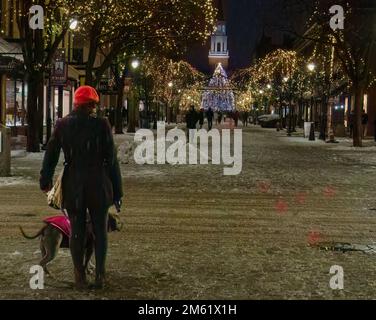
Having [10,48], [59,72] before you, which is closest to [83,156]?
[59,72]

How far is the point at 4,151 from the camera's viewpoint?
17.3 meters

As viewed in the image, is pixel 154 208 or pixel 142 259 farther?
pixel 154 208

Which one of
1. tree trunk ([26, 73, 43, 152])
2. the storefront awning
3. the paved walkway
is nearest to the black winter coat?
the paved walkway

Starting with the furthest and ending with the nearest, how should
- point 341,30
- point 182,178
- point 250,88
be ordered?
1. point 250,88
2. point 341,30
3. point 182,178

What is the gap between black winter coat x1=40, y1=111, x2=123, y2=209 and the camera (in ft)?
21.8

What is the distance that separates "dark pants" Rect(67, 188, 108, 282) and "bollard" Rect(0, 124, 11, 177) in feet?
35.6

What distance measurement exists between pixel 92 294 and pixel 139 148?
917 inches

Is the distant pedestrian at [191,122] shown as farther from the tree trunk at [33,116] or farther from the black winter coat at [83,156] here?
the black winter coat at [83,156]

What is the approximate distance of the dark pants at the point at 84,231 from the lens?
6.71 metres

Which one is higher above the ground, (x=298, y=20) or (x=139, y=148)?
(x=298, y=20)

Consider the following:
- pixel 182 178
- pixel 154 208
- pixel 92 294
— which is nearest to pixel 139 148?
pixel 182 178

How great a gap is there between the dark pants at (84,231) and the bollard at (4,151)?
10.9m

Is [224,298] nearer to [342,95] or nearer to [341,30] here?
[341,30]

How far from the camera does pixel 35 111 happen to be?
87.8ft
